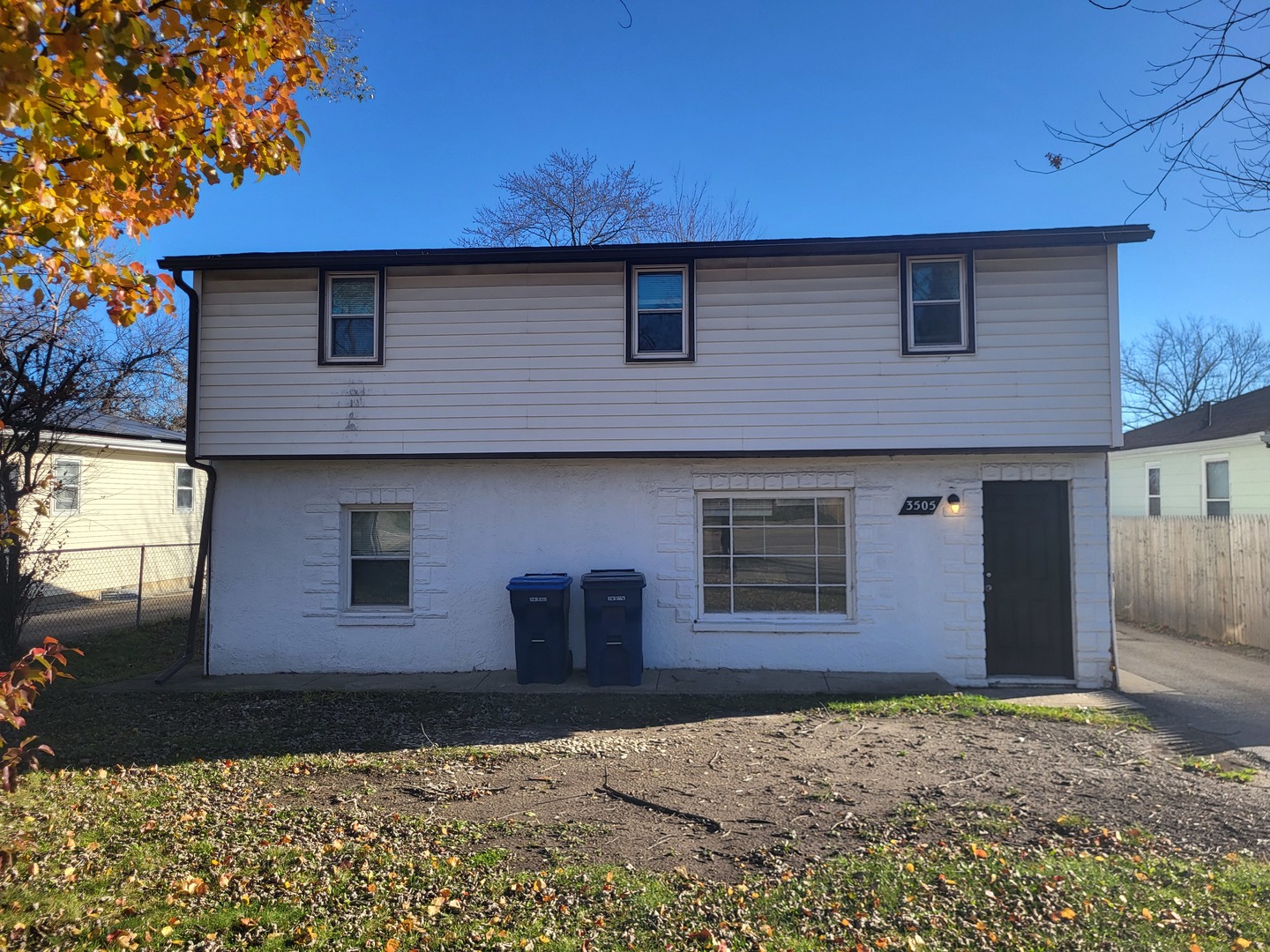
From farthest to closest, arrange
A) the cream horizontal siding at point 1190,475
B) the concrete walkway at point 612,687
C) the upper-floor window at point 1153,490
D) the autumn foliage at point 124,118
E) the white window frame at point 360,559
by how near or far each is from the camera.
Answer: the upper-floor window at point 1153,490 → the cream horizontal siding at point 1190,475 → the white window frame at point 360,559 → the concrete walkway at point 612,687 → the autumn foliage at point 124,118

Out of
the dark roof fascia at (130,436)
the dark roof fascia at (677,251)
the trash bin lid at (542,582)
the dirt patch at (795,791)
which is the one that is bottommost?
the dirt patch at (795,791)

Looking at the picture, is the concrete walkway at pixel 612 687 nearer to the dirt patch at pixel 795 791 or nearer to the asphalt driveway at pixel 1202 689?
the dirt patch at pixel 795 791

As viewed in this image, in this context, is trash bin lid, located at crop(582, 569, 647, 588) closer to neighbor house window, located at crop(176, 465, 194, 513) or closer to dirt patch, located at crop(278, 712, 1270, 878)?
dirt patch, located at crop(278, 712, 1270, 878)

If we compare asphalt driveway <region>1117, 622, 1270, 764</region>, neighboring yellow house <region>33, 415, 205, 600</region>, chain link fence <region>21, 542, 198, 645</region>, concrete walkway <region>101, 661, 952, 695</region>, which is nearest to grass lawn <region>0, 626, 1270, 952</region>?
asphalt driveway <region>1117, 622, 1270, 764</region>

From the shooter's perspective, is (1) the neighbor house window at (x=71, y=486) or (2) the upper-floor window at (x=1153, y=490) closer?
(1) the neighbor house window at (x=71, y=486)

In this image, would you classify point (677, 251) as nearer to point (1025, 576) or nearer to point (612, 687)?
point (612, 687)

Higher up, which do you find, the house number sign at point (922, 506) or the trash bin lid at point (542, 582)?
the house number sign at point (922, 506)

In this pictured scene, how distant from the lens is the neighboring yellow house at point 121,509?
1512 cm

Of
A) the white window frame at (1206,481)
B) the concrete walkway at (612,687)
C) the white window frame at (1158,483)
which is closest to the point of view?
the concrete walkway at (612,687)

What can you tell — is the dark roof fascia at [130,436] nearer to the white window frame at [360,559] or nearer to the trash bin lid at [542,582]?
the white window frame at [360,559]

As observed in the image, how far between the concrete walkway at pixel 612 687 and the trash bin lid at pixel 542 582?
115 centimetres

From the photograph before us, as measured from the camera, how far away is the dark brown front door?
892cm

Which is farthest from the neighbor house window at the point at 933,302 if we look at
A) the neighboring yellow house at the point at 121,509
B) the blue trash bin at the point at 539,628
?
the neighboring yellow house at the point at 121,509

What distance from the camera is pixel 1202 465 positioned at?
1598cm
